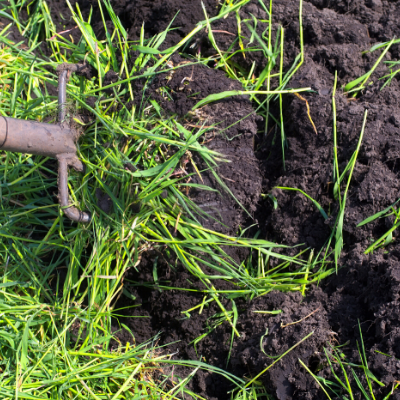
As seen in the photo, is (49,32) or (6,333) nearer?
(6,333)

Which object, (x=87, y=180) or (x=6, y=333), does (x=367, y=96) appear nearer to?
(x=87, y=180)

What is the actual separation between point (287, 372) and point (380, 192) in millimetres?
801

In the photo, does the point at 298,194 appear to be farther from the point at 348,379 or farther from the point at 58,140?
the point at 58,140

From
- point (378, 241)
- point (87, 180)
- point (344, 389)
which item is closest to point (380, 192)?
point (378, 241)

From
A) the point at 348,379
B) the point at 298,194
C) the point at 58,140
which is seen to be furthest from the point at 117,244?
the point at 348,379

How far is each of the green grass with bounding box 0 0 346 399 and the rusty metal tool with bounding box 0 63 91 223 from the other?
0.19 feet

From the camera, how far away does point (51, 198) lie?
6.30 feet

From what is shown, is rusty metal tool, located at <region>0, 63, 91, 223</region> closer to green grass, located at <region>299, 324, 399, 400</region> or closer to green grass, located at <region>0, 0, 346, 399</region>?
green grass, located at <region>0, 0, 346, 399</region>

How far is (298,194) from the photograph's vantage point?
168 cm

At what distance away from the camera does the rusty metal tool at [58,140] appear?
147 centimetres

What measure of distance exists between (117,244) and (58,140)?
50 cm

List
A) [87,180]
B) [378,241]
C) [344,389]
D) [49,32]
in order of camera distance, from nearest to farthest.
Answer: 1. [344,389]
2. [378,241]
3. [87,180]
4. [49,32]

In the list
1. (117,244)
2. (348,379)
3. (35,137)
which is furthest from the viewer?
(117,244)

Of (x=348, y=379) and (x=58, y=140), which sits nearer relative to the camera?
(x=348, y=379)
